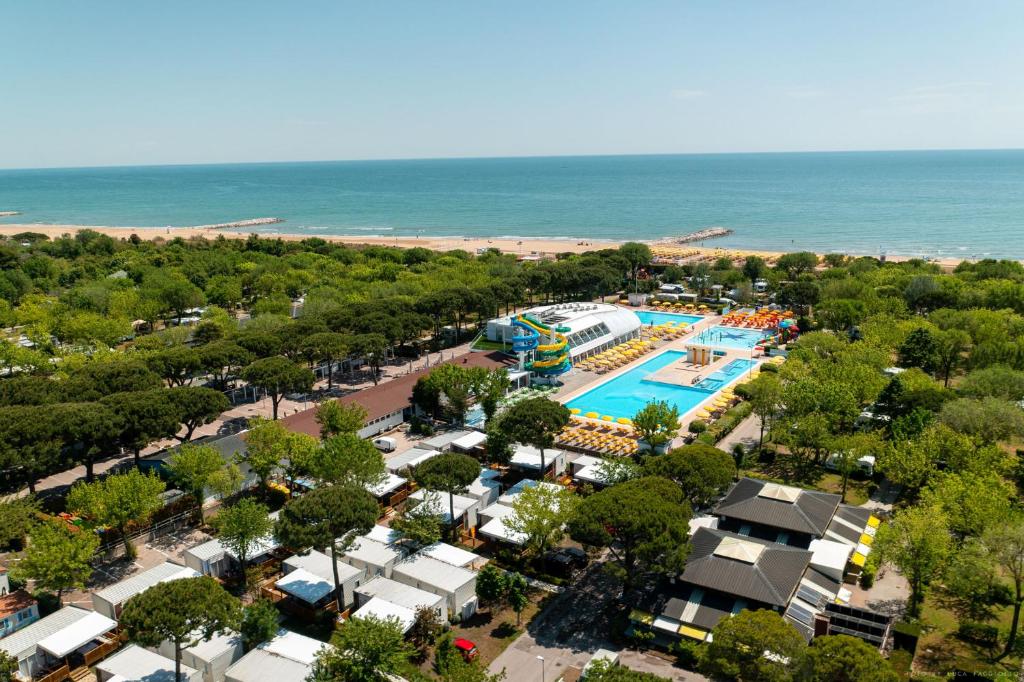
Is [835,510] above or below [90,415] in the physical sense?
below

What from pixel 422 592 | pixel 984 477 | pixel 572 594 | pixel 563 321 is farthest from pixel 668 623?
pixel 563 321

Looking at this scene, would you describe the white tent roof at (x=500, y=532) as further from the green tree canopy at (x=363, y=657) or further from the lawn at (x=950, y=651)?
the lawn at (x=950, y=651)

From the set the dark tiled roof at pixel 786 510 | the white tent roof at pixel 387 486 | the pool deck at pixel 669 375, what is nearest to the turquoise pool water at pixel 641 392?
the pool deck at pixel 669 375

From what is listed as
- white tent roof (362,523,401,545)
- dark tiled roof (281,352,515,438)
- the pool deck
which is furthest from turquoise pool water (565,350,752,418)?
white tent roof (362,523,401,545)

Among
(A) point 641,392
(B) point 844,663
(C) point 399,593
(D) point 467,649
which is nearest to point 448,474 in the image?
(C) point 399,593

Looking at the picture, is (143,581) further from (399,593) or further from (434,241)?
(434,241)

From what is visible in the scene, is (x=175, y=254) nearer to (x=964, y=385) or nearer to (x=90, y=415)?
(x=90, y=415)

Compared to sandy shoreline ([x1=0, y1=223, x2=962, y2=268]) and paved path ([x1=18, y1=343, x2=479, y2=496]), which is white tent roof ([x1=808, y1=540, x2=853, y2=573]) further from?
sandy shoreline ([x1=0, y1=223, x2=962, y2=268])
